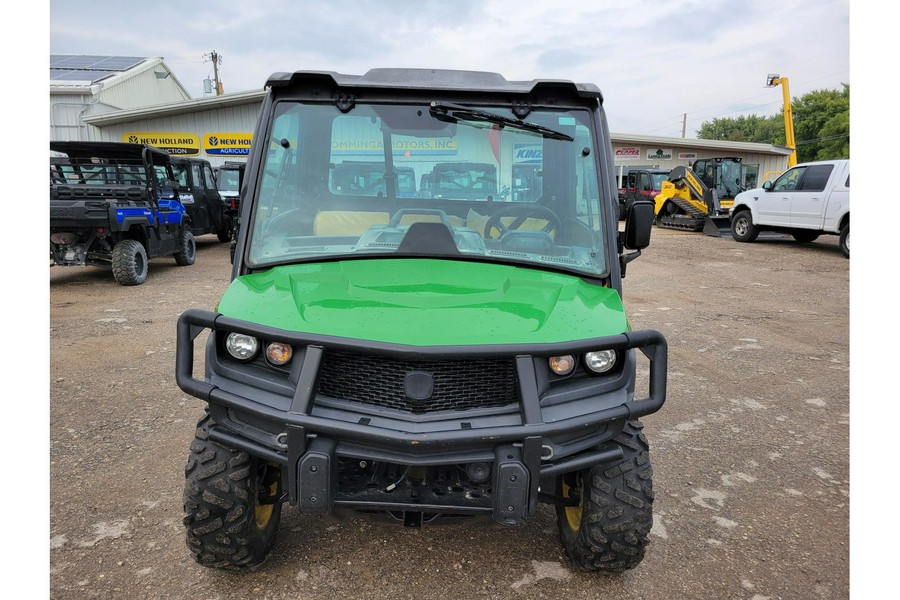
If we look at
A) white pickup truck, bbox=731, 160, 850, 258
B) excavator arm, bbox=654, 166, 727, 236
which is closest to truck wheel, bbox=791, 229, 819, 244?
white pickup truck, bbox=731, 160, 850, 258

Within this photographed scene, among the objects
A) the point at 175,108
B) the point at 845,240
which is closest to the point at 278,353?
the point at 845,240

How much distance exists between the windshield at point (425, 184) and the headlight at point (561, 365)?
731 millimetres

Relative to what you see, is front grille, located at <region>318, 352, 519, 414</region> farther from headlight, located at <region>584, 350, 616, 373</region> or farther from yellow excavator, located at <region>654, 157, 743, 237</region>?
yellow excavator, located at <region>654, 157, 743, 237</region>

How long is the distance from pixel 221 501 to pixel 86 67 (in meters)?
28.9

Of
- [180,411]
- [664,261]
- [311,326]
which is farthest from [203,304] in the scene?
[664,261]

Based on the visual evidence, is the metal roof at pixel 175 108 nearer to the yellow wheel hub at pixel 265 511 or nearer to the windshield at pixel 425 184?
the windshield at pixel 425 184

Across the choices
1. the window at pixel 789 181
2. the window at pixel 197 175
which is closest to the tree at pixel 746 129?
the window at pixel 789 181

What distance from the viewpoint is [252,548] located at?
8.09 feet

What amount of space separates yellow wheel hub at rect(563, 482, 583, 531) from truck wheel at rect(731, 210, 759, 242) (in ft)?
48.9

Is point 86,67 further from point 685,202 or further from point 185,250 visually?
point 685,202

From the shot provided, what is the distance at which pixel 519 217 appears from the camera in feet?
9.64

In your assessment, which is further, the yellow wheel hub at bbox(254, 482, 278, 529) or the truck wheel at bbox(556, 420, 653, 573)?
the yellow wheel hub at bbox(254, 482, 278, 529)

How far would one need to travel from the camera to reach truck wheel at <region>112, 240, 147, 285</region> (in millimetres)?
9008

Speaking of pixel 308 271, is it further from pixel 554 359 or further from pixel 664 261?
pixel 664 261
